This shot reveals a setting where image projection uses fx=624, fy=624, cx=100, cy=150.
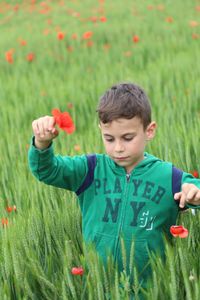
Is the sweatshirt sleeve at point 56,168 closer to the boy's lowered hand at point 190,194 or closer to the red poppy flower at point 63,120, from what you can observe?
the red poppy flower at point 63,120

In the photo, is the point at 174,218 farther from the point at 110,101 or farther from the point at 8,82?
the point at 8,82

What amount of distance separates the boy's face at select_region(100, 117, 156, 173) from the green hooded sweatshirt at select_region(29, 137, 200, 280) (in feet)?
0.24

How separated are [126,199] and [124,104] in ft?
0.96

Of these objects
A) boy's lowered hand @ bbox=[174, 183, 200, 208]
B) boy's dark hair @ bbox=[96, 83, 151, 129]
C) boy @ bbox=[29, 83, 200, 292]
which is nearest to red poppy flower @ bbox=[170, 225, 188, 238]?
boy's lowered hand @ bbox=[174, 183, 200, 208]

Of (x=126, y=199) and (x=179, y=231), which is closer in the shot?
(x=179, y=231)

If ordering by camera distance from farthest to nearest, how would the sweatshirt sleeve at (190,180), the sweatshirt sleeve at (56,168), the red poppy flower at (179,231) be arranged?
the sweatshirt sleeve at (56,168) → the sweatshirt sleeve at (190,180) → the red poppy flower at (179,231)

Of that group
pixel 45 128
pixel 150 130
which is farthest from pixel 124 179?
pixel 45 128

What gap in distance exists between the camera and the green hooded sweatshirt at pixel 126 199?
75.2 inches

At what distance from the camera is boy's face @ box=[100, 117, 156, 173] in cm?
186

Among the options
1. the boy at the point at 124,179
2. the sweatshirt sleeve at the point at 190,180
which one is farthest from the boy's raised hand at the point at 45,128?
the sweatshirt sleeve at the point at 190,180

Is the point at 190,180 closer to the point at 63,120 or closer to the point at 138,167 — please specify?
the point at 138,167

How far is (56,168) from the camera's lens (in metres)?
1.95

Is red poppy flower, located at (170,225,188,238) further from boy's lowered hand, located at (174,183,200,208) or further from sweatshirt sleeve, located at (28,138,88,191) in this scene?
sweatshirt sleeve, located at (28,138,88,191)

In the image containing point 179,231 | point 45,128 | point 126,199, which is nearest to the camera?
point 179,231
